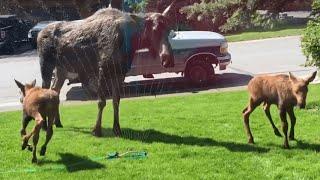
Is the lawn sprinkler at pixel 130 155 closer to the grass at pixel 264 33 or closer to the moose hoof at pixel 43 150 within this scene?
the moose hoof at pixel 43 150

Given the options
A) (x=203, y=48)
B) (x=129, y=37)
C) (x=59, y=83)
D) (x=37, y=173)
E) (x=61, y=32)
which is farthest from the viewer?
(x=203, y=48)

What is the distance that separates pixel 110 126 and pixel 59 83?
1404 millimetres

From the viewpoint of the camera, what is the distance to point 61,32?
10797 millimetres

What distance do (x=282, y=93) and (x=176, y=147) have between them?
6.32 feet

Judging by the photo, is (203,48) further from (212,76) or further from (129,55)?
(129,55)

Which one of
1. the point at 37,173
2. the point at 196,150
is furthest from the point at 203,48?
the point at 37,173

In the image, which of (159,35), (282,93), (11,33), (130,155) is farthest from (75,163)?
→ (11,33)

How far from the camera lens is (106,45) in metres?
10.1

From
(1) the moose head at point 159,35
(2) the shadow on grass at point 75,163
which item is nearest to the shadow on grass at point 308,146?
(1) the moose head at point 159,35

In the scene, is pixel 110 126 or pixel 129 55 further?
pixel 110 126

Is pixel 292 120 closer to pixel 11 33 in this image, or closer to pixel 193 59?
pixel 193 59

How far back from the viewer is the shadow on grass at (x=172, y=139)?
8.98 m

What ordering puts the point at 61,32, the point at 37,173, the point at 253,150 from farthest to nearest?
the point at 61,32, the point at 253,150, the point at 37,173

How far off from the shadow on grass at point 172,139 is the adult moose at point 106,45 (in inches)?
13.1
